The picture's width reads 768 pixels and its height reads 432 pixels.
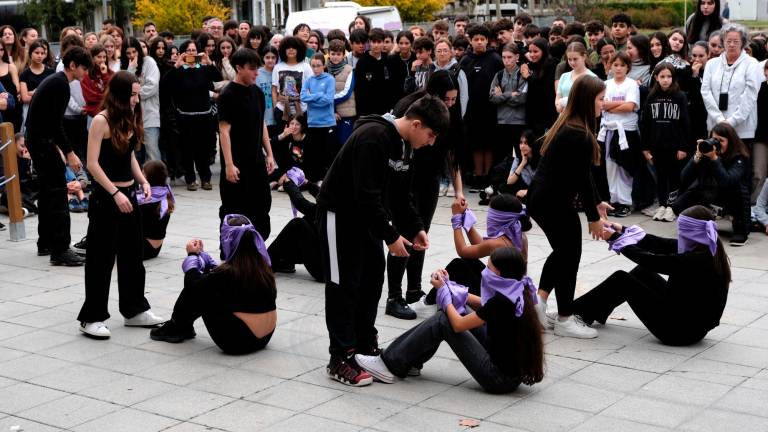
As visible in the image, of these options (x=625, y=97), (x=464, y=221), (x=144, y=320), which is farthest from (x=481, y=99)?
(x=144, y=320)

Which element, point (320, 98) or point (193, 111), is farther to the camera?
point (193, 111)

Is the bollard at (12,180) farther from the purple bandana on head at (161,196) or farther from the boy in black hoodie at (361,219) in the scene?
the boy in black hoodie at (361,219)

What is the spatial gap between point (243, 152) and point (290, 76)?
4989mm

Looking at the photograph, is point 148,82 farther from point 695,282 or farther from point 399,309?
point 695,282

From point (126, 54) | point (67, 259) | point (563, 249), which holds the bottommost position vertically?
point (67, 259)

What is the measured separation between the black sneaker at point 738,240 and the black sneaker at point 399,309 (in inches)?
158

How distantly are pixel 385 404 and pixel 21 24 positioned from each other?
42.1 metres

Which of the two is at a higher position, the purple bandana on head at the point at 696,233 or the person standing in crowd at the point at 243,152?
the person standing in crowd at the point at 243,152

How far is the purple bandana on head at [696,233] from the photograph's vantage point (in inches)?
277

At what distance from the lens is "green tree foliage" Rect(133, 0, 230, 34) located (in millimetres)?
41375

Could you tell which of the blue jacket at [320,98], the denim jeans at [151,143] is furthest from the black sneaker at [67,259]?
the blue jacket at [320,98]

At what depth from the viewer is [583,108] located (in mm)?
7348

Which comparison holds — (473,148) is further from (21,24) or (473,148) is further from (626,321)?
(21,24)

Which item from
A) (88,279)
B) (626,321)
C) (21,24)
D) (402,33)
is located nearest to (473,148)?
(402,33)
